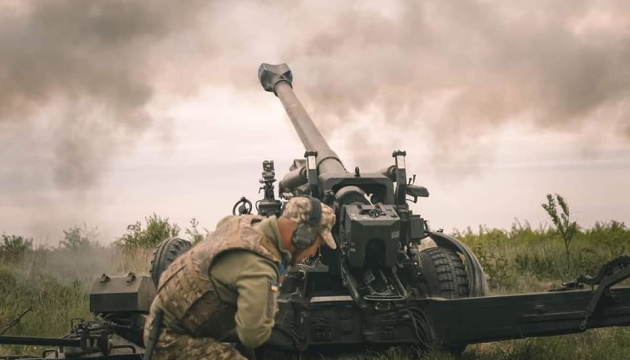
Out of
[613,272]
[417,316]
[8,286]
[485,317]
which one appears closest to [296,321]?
[417,316]

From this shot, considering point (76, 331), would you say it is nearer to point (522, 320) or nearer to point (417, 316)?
point (417, 316)

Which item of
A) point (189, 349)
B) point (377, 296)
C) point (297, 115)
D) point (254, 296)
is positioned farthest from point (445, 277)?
point (254, 296)

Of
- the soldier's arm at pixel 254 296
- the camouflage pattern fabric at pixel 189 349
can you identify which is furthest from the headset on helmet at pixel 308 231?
the camouflage pattern fabric at pixel 189 349

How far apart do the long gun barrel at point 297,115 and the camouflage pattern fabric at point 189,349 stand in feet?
11.0

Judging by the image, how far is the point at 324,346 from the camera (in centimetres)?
759

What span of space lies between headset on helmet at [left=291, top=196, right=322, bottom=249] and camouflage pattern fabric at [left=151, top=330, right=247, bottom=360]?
→ 67 centimetres

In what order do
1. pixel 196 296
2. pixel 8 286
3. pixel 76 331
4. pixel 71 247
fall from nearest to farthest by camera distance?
1. pixel 196 296
2. pixel 76 331
3. pixel 8 286
4. pixel 71 247

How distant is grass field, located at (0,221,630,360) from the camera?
27.0 feet

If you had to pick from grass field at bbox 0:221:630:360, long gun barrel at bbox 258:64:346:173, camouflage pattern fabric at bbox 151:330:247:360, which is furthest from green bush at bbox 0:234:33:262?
camouflage pattern fabric at bbox 151:330:247:360

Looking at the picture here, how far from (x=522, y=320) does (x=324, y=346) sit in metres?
1.57

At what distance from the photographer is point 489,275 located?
1294cm

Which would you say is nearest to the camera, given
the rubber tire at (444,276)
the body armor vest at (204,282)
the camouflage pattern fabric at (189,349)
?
the body armor vest at (204,282)

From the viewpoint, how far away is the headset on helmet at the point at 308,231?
499 centimetres

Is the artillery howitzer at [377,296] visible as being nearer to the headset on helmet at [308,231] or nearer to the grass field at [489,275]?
the grass field at [489,275]
